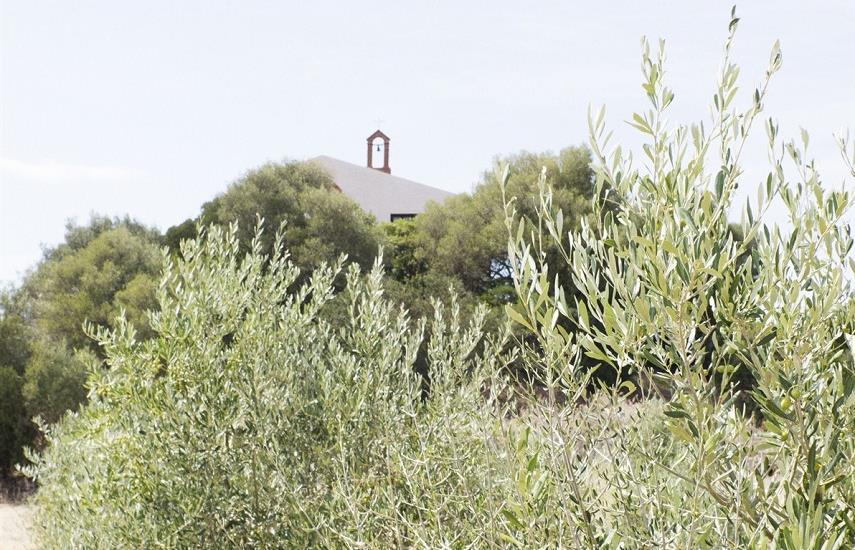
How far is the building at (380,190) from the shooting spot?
47062 mm

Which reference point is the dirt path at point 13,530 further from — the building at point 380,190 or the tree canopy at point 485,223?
the building at point 380,190

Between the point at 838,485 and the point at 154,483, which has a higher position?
the point at 838,485

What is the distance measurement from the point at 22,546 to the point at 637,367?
48.4ft

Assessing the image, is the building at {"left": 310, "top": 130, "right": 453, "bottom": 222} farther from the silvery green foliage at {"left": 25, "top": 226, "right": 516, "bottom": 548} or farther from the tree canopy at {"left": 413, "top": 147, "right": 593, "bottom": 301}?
the silvery green foliage at {"left": 25, "top": 226, "right": 516, "bottom": 548}

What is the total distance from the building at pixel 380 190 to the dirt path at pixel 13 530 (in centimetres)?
2966

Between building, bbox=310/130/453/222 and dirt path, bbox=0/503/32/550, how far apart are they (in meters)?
29.7

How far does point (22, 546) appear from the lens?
14883mm

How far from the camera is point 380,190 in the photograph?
4762 centimetres

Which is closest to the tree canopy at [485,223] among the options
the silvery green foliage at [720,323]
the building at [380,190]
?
the building at [380,190]

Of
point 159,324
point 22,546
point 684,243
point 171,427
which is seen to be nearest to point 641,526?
point 684,243

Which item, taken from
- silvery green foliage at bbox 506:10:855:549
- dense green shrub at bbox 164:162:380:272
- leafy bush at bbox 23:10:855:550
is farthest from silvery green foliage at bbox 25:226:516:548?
dense green shrub at bbox 164:162:380:272

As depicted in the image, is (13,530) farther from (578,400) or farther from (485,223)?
(485,223)

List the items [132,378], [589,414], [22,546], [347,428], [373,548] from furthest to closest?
[22,546] → [132,378] → [347,428] → [373,548] → [589,414]

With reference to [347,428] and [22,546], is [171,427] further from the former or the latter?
[22,546]
